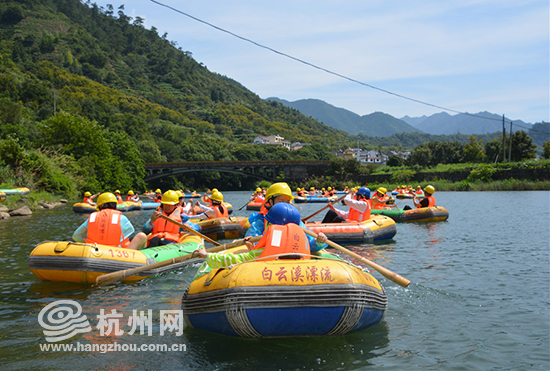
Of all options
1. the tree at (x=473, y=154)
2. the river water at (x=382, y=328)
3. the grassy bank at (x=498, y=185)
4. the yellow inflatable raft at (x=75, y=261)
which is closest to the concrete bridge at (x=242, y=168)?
the grassy bank at (x=498, y=185)

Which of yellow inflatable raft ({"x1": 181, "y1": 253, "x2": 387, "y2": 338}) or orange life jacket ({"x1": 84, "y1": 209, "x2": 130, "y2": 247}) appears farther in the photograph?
orange life jacket ({"x1": 84, "y1": 209, "x2": 130, "y2": 247})

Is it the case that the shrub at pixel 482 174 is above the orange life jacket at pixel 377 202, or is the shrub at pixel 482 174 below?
above

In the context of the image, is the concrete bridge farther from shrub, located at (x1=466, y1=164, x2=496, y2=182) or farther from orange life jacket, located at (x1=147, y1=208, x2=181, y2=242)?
orange life jacket, located at (x1=147, y1=208, x2=181, y2=242)

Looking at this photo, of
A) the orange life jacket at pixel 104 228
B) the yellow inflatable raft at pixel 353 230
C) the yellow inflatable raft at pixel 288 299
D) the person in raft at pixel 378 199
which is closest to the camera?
the yellow inflatable raft at pixel 288 299

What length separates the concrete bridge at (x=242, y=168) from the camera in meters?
78.6

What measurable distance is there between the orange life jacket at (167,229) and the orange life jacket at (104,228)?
1126 millimetres

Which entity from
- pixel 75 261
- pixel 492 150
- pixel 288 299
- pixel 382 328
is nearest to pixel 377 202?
pixel 382 328

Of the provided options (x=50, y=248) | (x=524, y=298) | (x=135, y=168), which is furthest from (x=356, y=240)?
(x=135, y=168)

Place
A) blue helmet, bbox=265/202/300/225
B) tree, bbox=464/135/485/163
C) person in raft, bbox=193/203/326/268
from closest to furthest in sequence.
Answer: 1. person in raft, bbox=193/203/326/268
2. blue helmet, bbox=265/202/300/225
3. tree, bbox=464/135/485/163

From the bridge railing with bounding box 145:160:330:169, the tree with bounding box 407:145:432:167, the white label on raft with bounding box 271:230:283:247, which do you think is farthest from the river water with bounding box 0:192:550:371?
the tree with bounding box 407:145:432:167

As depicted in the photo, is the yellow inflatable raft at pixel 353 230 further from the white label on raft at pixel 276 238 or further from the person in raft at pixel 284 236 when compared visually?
the white label on raft at pixel 276 238

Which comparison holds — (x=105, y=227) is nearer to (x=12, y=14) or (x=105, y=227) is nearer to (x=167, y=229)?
(x=167, y=229)

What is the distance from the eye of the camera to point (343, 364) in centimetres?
555

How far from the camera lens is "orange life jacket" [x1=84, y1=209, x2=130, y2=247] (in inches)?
381
